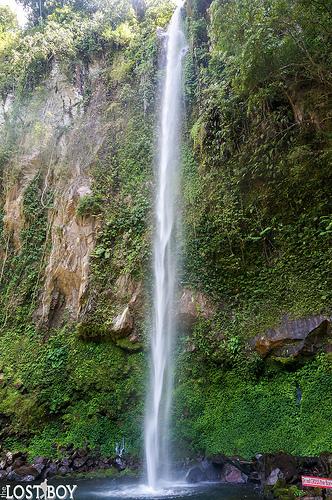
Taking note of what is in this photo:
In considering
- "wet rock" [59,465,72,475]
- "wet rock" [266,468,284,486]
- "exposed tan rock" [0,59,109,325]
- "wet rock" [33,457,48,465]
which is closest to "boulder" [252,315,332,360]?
"wet rock" [266,468,284,486]

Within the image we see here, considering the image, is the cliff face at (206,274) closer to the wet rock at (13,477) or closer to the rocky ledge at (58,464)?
the rocky ledge at (58,464)

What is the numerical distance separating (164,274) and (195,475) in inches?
190

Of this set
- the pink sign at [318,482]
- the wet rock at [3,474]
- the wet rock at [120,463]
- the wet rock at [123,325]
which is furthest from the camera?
the wet rock at [123,325]

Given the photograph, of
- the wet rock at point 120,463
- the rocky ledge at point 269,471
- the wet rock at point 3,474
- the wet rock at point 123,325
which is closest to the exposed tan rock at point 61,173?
the wet rock at point 123,325

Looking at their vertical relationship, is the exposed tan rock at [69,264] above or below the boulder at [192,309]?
above

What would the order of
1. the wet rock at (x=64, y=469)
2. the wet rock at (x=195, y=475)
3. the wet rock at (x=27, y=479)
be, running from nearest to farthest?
the wet rock at (x=195, y=475) → the wet rock at (x=27, y=479) → the wet rock at (x=64, y=469)

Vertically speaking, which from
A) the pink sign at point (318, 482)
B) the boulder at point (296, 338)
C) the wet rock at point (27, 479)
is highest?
the boulder at point (296, 338)

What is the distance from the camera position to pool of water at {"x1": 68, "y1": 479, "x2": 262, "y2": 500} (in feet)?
22.1

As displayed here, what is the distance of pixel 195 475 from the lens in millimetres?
8094

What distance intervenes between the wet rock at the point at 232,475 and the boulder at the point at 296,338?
7.52 feet

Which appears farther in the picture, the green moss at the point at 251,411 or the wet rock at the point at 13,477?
the wet rock at the point at 13,477

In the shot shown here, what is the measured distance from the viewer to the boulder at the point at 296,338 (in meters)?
8.34

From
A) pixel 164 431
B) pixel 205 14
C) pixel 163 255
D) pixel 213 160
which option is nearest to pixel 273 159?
pixel 213 160

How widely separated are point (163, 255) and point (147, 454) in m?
4.89
